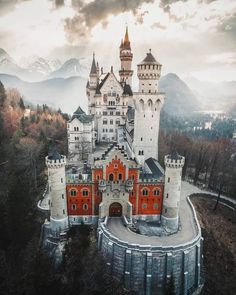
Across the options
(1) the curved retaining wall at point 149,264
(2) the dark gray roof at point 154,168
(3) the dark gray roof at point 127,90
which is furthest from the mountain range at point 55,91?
(1) the curved retaining wall at point 149,264

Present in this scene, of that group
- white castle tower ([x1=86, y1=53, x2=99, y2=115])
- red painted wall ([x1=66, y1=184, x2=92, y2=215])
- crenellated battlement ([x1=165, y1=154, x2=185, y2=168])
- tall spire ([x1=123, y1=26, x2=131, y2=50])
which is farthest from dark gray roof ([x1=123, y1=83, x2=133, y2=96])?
red painted wall ([x1=66, y1=184, x2=92, y2=215])

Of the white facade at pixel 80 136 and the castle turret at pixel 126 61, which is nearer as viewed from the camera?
the white facade at pixel 80 136

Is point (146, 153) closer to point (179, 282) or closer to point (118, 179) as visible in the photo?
point (118, 179)

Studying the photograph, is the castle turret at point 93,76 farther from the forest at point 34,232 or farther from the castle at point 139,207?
the castle at point 139,207

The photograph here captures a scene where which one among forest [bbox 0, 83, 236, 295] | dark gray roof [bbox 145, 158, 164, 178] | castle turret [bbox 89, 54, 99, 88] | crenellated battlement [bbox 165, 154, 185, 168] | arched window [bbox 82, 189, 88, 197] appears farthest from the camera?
castle turret [bbox 89, 54, 99, 88]

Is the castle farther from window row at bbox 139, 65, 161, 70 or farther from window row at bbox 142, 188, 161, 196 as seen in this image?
window row at bbox 139, 65, 161, 70

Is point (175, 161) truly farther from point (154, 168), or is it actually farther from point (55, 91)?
point (55, 91)

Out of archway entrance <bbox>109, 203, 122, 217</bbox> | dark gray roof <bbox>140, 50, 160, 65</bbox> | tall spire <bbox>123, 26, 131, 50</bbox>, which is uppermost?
tall spire <bbox>123, 26, 131, 50</bbox>

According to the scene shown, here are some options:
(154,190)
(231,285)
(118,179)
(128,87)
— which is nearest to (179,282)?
(231,285)
